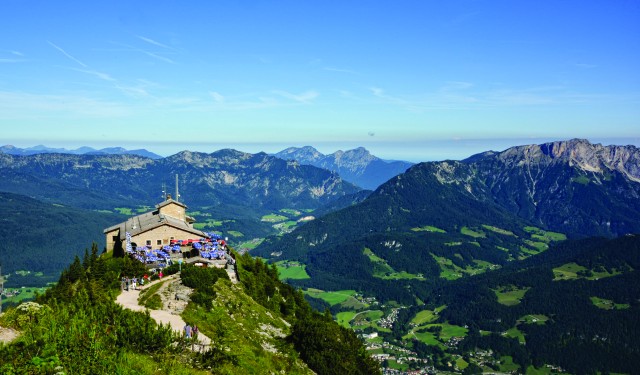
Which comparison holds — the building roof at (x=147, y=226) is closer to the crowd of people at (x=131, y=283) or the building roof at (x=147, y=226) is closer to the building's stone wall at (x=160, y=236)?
the building's stone wall at (x=160, y=236)

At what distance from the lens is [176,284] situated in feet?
198

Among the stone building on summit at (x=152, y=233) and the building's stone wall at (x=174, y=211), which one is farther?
the building's stone wall at (x=174, y=211)

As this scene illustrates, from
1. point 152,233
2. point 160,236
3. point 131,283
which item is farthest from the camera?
point 160,236

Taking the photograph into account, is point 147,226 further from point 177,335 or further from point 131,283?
point 177,335

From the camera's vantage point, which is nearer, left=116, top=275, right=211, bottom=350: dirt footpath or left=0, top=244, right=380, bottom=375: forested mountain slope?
left=0, top=244, right=380, bottom=375: forested mountain slope

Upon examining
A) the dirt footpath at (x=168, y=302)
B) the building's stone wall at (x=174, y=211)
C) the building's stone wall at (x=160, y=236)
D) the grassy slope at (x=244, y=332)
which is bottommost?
the grassy slope at (x=244, y=332)

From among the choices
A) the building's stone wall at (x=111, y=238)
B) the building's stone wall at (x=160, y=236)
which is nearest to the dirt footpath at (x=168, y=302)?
the building's stone wall at (x=160, y=236)

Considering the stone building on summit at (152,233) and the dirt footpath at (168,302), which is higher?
the stone building on summit at (152,233)

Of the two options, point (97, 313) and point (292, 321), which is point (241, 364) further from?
point (292, 321)

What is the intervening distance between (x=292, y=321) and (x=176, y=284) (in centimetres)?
1994

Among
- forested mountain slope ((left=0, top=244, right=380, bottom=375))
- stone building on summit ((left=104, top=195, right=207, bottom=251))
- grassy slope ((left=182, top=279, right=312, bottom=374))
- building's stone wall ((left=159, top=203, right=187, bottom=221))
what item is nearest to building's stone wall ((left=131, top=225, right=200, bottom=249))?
stone building on summit ((left=104, top=195, right=207, bottom=251))

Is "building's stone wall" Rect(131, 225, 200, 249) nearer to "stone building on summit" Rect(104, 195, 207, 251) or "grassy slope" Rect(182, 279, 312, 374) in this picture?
"stone building on summit" Rect(104, 195, 207, 251)

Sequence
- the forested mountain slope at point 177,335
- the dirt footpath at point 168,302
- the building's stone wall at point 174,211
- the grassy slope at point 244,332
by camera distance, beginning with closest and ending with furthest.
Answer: the forested mountain slope at point 177,335 → the grassy slope at point 244,332 → the dirt footpath at point 168,302 → the building's stone wall at point 174,211

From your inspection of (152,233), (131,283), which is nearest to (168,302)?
(131,283)
